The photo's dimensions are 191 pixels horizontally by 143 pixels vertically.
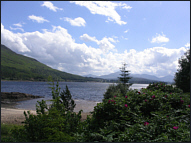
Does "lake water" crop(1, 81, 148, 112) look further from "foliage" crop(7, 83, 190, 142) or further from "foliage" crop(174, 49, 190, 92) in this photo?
"foliage" crop(174, 49, 190, 92)

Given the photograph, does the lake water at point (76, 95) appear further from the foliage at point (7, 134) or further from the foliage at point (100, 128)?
the foliage at point (7, 134)

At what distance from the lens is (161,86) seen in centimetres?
890

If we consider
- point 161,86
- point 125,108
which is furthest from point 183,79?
point 125,108

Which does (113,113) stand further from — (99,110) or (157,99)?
(157,99)

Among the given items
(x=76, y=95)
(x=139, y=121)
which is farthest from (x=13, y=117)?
(x=76, y=95)

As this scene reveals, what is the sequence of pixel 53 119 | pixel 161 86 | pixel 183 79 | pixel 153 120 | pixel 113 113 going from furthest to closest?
1. pixel 183 79
2. pixel 161 86
3. pixel 113 113
4. pixel 153 120
5. pixel 53 119

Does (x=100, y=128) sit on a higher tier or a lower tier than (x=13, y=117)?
higher

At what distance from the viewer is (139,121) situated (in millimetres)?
4102

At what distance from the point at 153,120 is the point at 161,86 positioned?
5361 mm

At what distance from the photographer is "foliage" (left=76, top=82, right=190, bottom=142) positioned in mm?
3258

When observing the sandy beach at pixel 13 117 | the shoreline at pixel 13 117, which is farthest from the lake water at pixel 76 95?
the sandy beach at pixel 13 117

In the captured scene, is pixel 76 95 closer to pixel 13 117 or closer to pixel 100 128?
pixel 13 117

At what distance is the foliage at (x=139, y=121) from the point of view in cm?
326

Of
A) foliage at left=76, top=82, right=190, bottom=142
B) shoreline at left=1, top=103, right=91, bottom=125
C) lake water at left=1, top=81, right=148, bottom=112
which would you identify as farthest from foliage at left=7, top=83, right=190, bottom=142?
shoreline at left=1, top=103, right=91, bottom=125
